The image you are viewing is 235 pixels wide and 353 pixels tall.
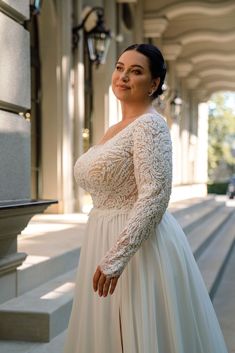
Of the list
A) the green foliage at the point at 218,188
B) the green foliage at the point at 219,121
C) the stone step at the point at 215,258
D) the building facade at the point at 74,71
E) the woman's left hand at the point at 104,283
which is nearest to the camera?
the woman's left hand at the point at 104,283

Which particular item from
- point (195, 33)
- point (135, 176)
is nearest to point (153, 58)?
point (135, 176)

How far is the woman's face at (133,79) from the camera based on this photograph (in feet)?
7.75

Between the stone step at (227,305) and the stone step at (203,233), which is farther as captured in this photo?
the stone step at (203,233)

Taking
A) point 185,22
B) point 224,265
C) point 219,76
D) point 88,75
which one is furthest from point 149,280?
point 219,76

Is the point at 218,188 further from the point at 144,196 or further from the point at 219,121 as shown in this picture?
the point at 144,196

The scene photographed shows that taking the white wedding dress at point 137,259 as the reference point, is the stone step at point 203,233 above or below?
below

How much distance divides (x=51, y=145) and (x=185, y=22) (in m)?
9.12

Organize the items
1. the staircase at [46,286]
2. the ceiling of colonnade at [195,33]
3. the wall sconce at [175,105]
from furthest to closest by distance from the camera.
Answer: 1. the wall sconce at [175,105]
2. the ceiling of colonnade at [195,33]
3. the staircase at [46,286]

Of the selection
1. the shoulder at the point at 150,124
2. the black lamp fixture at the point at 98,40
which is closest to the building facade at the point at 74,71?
the black lamp fixture at the point at 98,40

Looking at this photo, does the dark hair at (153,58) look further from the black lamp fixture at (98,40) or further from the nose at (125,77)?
the black lamp fixture at (98,40)

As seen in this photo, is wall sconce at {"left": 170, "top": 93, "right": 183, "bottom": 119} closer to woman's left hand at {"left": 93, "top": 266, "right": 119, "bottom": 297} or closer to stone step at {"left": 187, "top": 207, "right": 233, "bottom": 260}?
stone step at {"left": 187, "top": 207, "right": 233, "bottom": 260}

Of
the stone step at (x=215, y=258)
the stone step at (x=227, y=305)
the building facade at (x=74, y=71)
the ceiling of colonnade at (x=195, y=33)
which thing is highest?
the ceiling of colonnade at (x=195, y=33)

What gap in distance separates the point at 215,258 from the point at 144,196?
6265 mm

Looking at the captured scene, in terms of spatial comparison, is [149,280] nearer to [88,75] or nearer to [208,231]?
[208,231]
